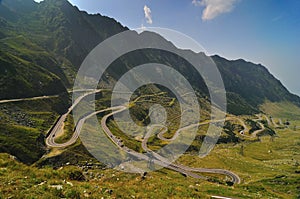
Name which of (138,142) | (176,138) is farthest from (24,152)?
(176,138)

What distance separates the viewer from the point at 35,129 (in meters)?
123

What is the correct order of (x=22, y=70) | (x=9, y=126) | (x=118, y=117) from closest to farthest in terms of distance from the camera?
(x=9, y=126) → (x=22, y=70) → (x=118, y=117)

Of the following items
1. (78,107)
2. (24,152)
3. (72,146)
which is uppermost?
(78,107)

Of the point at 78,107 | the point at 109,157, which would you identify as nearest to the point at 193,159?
the point at 109,157

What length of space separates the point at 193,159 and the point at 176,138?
1277 inches

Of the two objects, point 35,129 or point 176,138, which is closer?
point 35,129

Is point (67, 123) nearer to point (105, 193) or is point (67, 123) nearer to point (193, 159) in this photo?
point (193, 159)

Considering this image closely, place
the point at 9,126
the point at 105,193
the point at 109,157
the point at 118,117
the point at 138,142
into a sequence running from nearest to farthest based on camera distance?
the point at 105,193 → the point at 9,126 → the point at 109,157 → the point at 138,142 → the point at 118,117

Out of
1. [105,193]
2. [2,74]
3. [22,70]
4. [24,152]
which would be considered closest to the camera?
[105,193]

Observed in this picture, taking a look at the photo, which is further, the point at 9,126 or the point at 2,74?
the point at 2,74

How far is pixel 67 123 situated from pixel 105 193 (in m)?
138

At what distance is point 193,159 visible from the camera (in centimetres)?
16262

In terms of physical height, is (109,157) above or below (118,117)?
below

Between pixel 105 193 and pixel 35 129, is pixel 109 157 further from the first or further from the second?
pixel 105 193
